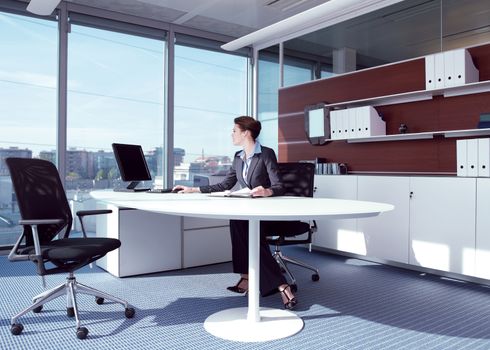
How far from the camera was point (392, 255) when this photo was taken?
14.4ft

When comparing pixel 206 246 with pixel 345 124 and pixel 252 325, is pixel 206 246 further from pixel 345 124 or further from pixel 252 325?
pixel 345 124

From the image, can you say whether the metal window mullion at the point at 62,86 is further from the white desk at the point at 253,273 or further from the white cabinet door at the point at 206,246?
the white desk at the point at 253,273

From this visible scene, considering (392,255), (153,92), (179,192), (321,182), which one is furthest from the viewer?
(153,92)

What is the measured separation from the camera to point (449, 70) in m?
3.99

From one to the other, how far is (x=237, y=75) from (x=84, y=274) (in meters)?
4.07

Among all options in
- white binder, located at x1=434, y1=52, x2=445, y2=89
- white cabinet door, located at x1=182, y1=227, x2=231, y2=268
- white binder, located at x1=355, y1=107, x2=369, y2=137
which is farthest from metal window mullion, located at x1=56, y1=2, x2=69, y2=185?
white binder, located at x1=434, y1=52, x2=445, y2=89

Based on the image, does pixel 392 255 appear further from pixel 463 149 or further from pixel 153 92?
pixel 153 92

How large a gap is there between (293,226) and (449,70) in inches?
83.4

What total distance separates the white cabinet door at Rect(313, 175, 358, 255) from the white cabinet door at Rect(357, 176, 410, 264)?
0.28 ft

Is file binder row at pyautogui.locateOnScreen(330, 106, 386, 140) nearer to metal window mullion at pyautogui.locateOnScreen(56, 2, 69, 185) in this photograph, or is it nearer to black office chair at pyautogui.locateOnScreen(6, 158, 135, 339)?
black office chair at pyautogui.locateOnScreen(6, 158, 135, 339)

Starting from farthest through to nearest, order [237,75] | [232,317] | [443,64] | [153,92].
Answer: [237,75] < [153,92] < [443,64] < [232,317]

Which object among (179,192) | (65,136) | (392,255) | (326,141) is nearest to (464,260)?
(392,255)

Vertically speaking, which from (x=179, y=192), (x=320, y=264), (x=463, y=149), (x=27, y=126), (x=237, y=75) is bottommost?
Answer: (x=320, y=264)

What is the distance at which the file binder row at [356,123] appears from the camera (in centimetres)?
466
